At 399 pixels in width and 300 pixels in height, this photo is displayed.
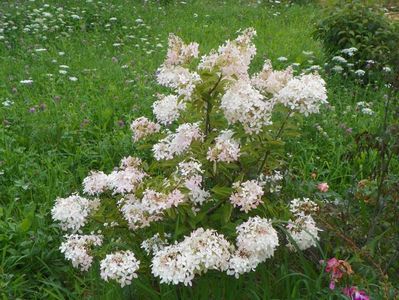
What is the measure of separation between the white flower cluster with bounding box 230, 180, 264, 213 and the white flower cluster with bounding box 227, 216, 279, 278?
0.06 metres

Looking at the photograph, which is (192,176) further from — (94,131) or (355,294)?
(94,131)

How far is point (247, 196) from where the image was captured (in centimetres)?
219

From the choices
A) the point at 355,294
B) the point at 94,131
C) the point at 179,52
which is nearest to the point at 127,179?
the point at 179,52

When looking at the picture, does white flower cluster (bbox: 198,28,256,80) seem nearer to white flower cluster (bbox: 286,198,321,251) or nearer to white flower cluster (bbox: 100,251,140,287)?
white flower cluster (bbox: 286,198,321,251)

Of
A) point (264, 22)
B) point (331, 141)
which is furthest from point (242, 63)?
point (264, 22)

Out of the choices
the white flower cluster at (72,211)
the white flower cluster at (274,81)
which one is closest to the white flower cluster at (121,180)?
the white flower cluster at (72,211)

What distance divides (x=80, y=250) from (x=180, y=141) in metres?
0.58

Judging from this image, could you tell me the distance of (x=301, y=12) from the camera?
8.83 m

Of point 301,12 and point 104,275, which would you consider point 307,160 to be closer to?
point 104,275

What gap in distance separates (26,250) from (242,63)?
144 cm

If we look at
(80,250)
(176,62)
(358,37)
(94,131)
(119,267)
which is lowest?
(94,131)

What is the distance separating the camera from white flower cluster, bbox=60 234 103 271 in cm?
232

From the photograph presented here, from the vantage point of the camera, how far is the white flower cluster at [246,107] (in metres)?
2.16

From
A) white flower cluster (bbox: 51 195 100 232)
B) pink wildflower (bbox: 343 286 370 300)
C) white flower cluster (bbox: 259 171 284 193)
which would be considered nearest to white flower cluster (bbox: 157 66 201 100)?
white flower cluster (bbox: 259 171 284 193)
